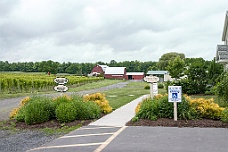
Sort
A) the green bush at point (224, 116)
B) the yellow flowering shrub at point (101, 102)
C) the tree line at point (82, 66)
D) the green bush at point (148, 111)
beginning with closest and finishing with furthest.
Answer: the green bush at point (224, 116)
the green bush at point (148, 111)
the yellow flowering shrub at point (101, 102)
the tree line at point (82, 66)

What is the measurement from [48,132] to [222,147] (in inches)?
206

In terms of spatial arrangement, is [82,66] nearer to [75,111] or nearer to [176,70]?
[176,70]

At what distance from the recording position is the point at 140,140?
7.18 metres

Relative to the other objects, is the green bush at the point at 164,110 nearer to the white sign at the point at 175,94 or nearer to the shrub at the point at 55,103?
the white sign at the point at 175,94

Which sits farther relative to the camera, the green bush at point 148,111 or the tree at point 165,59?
the tree at point 165,59

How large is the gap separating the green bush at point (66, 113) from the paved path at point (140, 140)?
139 cm

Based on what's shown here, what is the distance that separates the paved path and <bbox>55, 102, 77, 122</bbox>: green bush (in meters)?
1.39

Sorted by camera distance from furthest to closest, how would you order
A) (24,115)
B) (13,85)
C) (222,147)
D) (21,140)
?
(13,85), (24,115), (21,140), (222,147)

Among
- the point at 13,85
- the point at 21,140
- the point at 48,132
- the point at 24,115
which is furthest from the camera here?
the point at 13,85

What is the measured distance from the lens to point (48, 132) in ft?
29.8

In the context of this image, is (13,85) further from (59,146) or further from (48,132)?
(59,146)

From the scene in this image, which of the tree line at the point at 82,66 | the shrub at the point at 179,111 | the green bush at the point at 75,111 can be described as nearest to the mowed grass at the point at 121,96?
the green bush at the point at 75,111

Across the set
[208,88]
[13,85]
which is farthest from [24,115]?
[13,85]

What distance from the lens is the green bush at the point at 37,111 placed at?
10.4m
